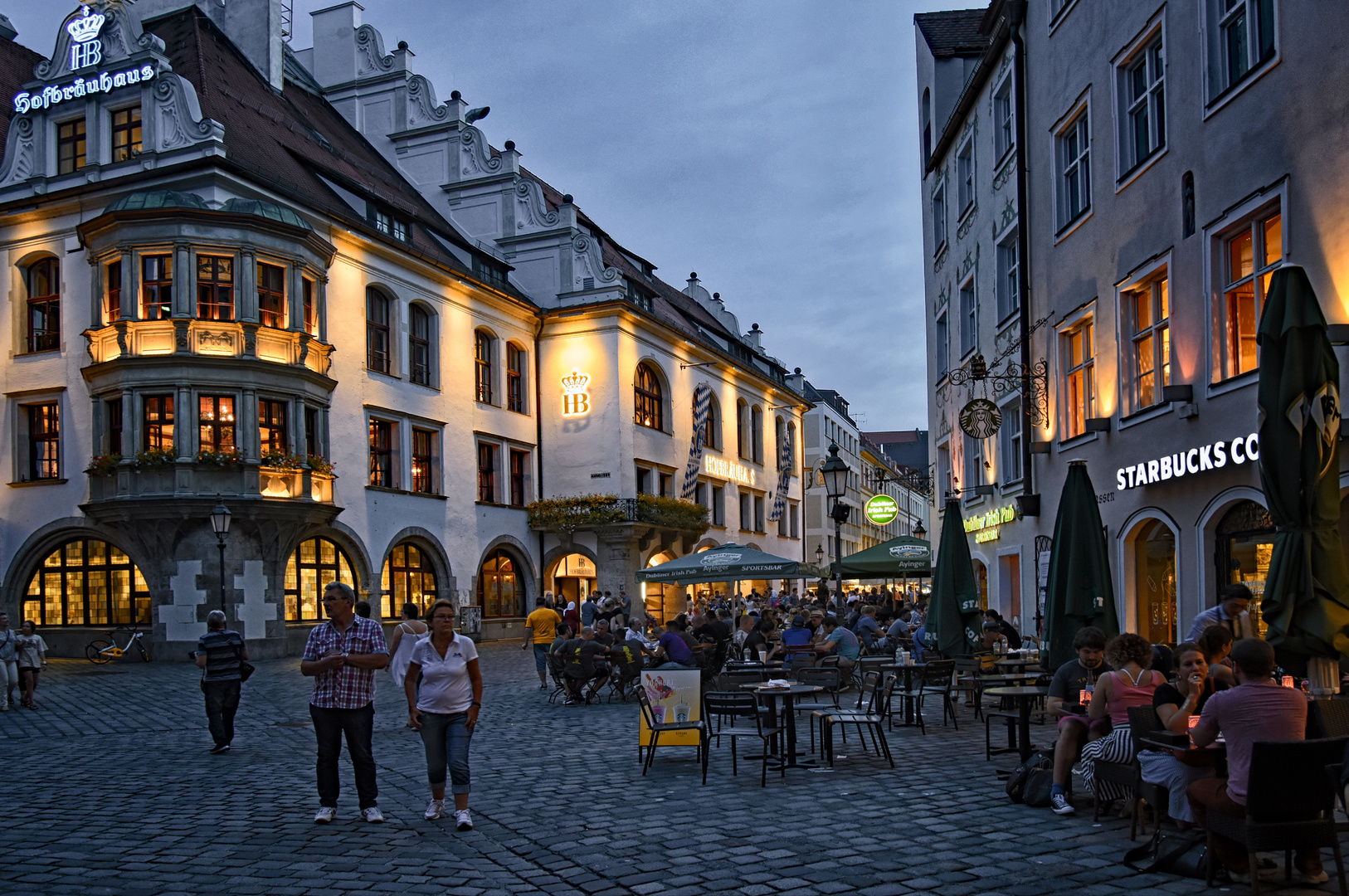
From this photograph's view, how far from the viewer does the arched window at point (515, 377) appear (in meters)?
39.0

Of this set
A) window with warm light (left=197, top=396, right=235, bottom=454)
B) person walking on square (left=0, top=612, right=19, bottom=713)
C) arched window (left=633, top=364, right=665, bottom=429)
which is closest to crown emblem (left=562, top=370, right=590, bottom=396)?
arched window (left=633, top=364, right=665, bottom=429)

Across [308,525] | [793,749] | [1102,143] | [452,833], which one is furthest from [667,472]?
[452,833]

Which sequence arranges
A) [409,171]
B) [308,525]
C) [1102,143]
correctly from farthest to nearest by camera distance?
[409,171], [308,525], [1102,143]

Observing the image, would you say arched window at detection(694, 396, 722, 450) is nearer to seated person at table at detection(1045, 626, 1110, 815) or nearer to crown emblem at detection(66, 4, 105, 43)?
crown emblem at detection(66, 4, 105, 43)

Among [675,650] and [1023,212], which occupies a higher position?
[1023,212]

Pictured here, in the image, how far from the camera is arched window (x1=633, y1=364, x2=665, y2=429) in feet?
138

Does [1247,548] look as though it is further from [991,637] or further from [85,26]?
[85,26]

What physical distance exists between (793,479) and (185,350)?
129 ft

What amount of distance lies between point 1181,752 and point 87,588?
28252 mm

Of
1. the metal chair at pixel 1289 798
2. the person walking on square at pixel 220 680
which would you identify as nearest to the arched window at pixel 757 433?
the person walking on square at pixel 220 680

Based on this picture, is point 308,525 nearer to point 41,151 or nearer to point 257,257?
point 257,257

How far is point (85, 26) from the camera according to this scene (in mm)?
29578

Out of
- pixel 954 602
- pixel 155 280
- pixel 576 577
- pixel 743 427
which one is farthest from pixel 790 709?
pixel 743 427

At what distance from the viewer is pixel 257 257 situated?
27.6 m
